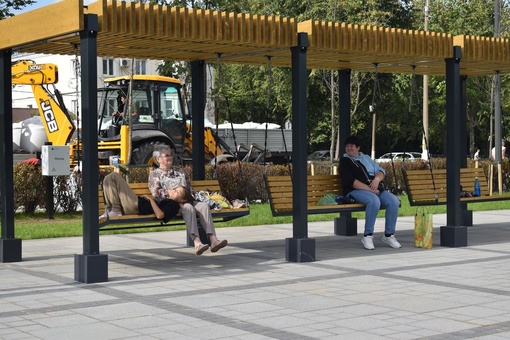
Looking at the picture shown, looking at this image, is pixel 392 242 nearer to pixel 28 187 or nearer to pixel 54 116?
pixel 28 187

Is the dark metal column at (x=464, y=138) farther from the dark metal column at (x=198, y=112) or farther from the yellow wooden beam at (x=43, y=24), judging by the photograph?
the yellow wooden beam at (x=43, y=24)

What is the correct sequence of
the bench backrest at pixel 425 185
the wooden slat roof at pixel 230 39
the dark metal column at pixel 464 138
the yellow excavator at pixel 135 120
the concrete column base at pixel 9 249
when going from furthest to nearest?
the yellow excavator at pixel 135 120 → the dark metal column at pixel 464 138 → the bench backrest at pixel 425 185 → the concrete column base at pixel 9 249 → the wooden slat roof at pixel 230 39

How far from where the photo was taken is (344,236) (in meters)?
14.2

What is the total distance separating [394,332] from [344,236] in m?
7.30

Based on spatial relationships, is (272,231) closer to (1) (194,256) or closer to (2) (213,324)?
(1) (194,256)

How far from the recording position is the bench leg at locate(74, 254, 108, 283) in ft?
30.9

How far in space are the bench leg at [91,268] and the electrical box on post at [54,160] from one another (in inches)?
184

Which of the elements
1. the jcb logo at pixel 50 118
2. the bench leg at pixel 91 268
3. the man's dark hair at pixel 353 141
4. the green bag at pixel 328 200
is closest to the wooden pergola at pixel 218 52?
the bench leg at pixel 91 268

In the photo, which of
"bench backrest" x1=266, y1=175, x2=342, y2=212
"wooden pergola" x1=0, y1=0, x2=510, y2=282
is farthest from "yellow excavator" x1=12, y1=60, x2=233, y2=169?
"bench backrest" x1=266, y1=175, x2=342, y2=212

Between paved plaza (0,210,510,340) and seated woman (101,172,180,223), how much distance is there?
0.65 meters

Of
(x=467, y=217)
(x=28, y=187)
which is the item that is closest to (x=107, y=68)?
(x=28, y=187)

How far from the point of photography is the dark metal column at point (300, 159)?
36.5ft

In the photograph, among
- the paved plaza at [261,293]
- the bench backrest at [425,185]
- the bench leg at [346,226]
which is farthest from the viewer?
the bench leg at [346,226]

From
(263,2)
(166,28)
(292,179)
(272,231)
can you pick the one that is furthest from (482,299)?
(263,2)
